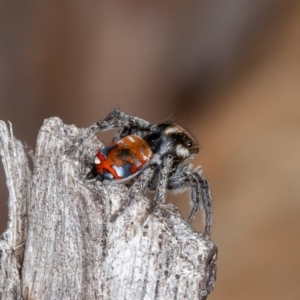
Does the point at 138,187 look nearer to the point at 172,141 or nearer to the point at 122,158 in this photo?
the point at 122,158

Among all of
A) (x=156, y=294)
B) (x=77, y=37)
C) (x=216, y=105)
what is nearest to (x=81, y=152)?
(x=156, y=294)

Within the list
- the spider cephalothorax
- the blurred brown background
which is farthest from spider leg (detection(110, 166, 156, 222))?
the blurred brown background

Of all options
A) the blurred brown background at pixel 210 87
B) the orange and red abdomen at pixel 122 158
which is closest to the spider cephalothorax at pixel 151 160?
the orange and red abdomen at pixel 122 158

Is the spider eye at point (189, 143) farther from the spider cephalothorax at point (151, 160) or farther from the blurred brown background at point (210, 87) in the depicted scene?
the blurred brown background at point (210, 87)

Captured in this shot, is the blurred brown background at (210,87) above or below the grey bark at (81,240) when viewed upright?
above

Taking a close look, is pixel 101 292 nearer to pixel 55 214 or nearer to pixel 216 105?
pixel 55 214

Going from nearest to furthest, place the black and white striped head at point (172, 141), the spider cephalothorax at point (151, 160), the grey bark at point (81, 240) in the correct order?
the grey bark at point (81, 240)
the spider cephalothorax at point (151, 160)
the black and white striped head at point (172, 141)

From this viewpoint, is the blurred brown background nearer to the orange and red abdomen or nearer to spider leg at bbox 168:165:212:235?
spider leg at bbox 168:165:212:235
